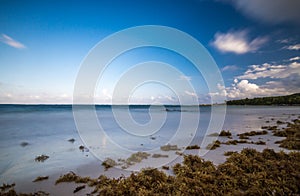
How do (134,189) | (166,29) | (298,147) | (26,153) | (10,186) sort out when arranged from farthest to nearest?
(166,29)
(26,153)
(298,147)
(10,186)
(134,189)

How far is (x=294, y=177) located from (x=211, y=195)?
1.98 metres

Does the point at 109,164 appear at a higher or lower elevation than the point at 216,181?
lower

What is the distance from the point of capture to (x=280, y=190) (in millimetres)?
3141

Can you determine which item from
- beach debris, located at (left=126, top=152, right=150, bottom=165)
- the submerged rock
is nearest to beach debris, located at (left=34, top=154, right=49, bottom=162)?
the submerged rock

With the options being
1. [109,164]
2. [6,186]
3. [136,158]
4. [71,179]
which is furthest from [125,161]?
[6,186]

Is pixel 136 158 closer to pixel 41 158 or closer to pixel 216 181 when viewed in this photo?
pixel 216 181

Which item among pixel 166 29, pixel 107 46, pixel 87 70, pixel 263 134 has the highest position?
pixel 166 29

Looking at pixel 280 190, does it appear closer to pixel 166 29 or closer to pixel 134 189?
pixel 134 189

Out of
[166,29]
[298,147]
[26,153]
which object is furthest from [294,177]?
[26,153]

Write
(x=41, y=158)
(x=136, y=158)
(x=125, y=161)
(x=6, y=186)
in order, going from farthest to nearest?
(x=41, y=158), (x=136, y=158), (x=125, y=161), (x=6, y=186)

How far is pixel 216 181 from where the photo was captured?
149 inches

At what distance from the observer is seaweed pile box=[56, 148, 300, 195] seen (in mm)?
3359

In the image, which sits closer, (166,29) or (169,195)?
(169,195)

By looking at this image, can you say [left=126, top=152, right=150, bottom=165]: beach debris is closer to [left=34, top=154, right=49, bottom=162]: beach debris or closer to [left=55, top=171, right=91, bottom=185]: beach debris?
[left=55, top=171, right=91, bottom=185]: beach debris
